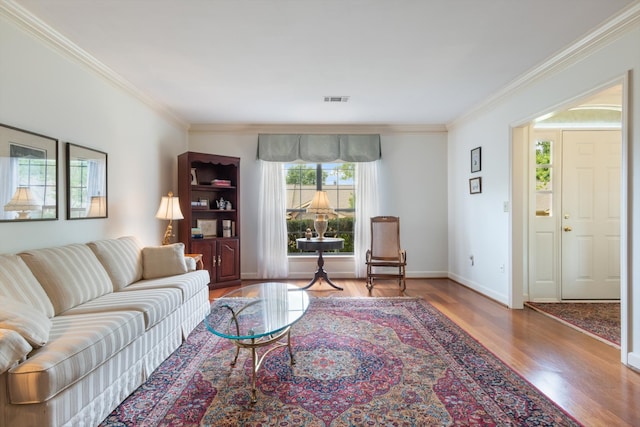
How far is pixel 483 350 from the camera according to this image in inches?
101

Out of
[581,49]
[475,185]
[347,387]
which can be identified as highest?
[581,49]

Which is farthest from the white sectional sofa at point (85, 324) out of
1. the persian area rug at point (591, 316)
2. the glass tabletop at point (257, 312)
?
the persian area rug at point (591, 316)

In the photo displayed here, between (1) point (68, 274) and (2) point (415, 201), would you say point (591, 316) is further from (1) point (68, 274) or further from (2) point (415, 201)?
(1) point (68, 274)

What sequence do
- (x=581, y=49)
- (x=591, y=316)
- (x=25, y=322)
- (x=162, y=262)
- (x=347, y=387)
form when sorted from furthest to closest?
(x=591, y=316), (x=162, y=262), (x=581, y=49), (x=347, y=387), (x=25, y=322)

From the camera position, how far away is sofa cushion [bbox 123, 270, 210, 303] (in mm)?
2805

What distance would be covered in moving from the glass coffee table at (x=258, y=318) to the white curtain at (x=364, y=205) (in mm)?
2382

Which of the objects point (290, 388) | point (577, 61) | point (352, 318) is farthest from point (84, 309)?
point (577, 61)

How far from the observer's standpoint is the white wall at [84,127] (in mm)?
2221

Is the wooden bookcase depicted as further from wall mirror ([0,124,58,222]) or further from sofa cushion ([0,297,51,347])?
Result: sofa cushion ([0,297,51,347])

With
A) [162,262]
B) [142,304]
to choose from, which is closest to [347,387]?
[142,304]

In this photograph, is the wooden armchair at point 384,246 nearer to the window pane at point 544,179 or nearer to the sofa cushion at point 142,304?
the window pane at point 544,179

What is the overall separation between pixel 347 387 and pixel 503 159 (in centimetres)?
327

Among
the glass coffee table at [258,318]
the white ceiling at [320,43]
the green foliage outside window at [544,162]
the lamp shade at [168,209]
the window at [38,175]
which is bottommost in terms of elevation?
the glass coffee table at [258,318]

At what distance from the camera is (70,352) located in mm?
1548
